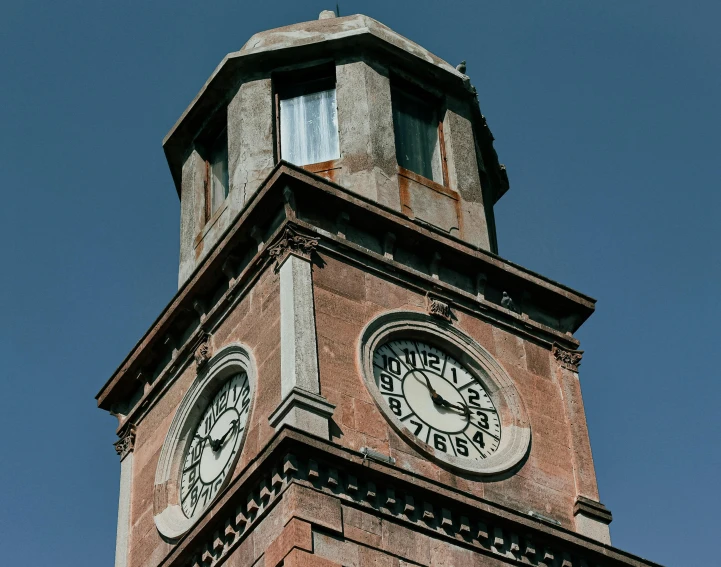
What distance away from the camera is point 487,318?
114ft

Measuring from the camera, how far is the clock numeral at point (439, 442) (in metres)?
32.3

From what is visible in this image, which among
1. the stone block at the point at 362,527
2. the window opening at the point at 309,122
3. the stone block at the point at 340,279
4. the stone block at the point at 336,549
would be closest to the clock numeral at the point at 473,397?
the stone block at the point at 340,279

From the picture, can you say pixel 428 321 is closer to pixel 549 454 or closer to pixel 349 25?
pixel 549 454

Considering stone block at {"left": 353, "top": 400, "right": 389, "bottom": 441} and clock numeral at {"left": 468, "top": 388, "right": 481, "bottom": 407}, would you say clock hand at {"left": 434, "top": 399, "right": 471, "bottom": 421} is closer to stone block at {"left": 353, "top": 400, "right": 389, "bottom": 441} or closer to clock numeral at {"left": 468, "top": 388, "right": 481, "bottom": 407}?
clock numeral at {"left": 468, "top": 388, "right": 481, "bottom": 407}

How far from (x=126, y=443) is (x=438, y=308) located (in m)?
6.25

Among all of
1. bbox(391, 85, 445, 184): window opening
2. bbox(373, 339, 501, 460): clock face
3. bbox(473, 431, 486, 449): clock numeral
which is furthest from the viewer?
bbox(391, 85, 445, 184): window opening

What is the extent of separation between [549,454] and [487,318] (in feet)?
8.91

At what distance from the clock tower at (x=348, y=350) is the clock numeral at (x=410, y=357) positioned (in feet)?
0.34

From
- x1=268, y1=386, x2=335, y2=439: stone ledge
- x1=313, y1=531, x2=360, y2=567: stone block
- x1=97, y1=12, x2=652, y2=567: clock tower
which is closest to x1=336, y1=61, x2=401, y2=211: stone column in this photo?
x1=97, y1=12, x2=652, y2=567: clock tower

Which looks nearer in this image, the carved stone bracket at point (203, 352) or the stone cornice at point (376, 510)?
the stone cornice at point (376, 510)

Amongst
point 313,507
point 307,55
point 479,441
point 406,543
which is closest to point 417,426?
point 479,441

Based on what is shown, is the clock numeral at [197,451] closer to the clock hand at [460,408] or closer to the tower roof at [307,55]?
the clock hand at [460,408]

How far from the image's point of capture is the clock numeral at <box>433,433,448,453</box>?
3234 cm

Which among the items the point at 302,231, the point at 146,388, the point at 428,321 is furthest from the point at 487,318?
the point at 146,388
